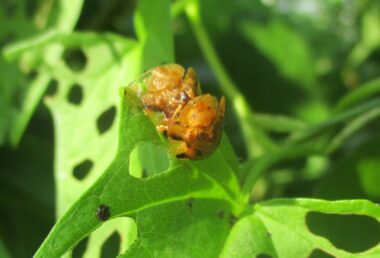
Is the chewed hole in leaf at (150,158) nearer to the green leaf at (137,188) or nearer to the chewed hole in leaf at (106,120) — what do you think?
the green leaf at (137,188)

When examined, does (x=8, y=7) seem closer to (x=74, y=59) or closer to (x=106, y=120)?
(x=74, y=59)

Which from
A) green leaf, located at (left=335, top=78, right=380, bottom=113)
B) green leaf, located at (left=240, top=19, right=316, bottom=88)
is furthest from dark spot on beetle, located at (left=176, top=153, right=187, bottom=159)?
green leaf, located at (left=240, top=19, right=316, bottom=88)

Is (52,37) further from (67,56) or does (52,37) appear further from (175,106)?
(175,106)

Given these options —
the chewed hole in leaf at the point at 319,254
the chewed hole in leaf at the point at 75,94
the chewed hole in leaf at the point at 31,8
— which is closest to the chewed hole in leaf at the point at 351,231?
the chewed hole in leaf at the point at 319,254

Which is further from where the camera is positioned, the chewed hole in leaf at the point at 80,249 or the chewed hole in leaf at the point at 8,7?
the chewed hole in leaf at the point at 8,7

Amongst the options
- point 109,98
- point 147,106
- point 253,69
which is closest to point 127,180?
point 147,106

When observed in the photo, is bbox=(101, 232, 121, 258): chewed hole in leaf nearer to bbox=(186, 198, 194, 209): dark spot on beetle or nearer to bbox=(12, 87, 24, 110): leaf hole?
bbox=(186, 198, 194, 209): dark spot on beetle
